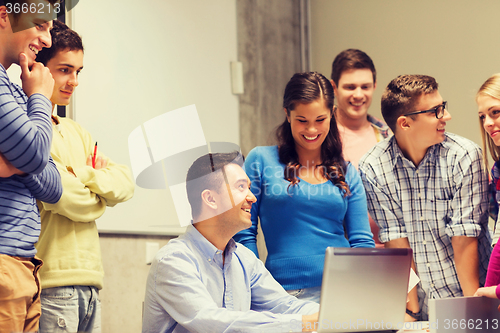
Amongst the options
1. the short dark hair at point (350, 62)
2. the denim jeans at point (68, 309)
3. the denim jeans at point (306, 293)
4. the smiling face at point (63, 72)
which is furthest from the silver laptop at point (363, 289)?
the short dark hair at point (350, 62)

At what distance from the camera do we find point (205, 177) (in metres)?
1.68

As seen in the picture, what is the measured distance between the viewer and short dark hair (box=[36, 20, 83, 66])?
1837mm

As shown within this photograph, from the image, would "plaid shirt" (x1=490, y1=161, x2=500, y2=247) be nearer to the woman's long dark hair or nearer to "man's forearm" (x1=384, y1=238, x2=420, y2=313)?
"man's forearm" (x1=384, y1=238, x2=420, y2=313)

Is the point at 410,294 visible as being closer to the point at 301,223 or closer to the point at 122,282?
the point at 301,223

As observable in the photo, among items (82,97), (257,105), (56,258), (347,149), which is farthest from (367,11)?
(56,258)

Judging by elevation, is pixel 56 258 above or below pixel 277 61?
below

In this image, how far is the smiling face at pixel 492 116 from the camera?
2.04 meters

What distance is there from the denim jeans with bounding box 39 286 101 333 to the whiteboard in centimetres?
78

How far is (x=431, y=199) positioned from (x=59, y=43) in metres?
1.58

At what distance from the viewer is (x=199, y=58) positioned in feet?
10.5

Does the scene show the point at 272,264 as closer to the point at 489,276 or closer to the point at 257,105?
the point at 489,276

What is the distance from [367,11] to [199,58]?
1.45m

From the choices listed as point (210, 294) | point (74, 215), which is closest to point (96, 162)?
point (74, 215)

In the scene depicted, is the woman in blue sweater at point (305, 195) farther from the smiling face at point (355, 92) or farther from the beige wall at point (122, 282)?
the beige wall at point (122, 282)
